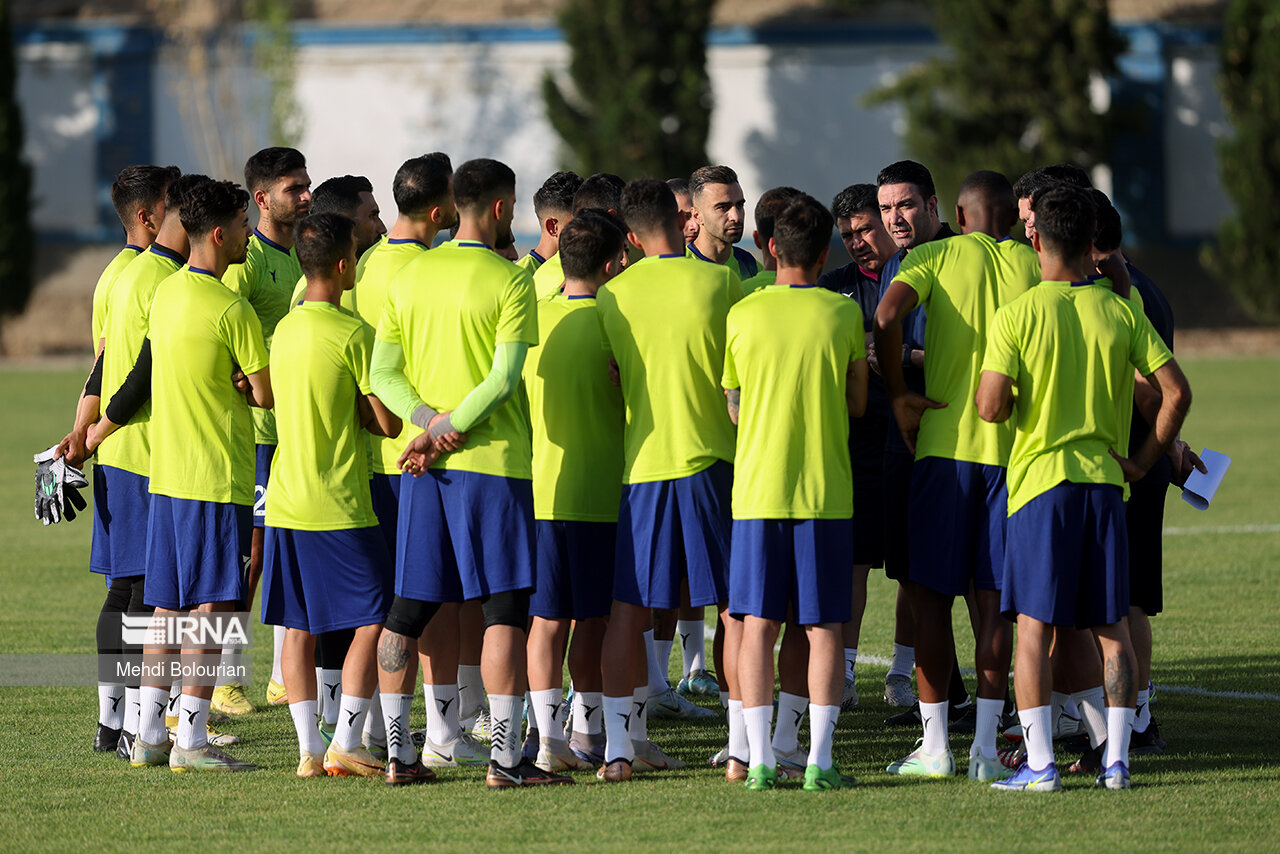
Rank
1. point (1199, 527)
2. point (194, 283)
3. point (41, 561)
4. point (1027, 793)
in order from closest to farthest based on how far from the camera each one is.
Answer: point (1027, 793) → point (194, 283) → point (41, 561) → point (1199, 527)

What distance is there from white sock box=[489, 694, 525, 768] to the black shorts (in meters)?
2.64

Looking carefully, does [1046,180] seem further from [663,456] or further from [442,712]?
[442,712]

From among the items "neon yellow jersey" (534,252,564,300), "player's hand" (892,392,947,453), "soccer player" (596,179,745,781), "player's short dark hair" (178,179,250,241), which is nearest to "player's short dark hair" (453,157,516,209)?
"soccer player" (596,179,745,781)

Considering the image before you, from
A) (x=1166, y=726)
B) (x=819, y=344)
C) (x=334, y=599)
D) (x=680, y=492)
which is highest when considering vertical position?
(x=819, y=344)

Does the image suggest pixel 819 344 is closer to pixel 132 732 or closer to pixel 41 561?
pixel 132 732

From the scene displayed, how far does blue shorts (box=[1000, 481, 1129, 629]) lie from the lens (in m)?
6.26

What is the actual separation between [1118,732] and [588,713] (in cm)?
209

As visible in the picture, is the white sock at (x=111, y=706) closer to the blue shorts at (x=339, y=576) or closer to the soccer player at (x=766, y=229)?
the blue shorts at (x=339, y=576)

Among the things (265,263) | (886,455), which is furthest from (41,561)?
(886,455)

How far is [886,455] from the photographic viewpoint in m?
7.39

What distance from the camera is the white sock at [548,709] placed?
6.66 meters

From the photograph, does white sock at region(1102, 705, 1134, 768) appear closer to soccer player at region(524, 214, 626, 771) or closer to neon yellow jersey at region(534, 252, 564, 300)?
soccer player at region(524, 214, 626, 771)

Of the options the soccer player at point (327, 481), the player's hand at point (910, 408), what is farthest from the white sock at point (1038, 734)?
the soccer player at point (327, 481)

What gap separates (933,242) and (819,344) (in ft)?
2.80
